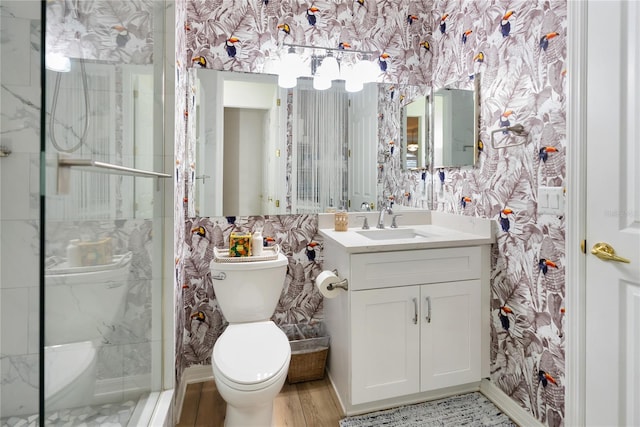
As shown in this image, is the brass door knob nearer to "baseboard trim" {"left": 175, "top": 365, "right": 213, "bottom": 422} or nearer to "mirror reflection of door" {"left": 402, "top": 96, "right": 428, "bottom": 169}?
"mirror reflection of door" {"left": 402, "top": 96, "right": 428, "bottom": 169}

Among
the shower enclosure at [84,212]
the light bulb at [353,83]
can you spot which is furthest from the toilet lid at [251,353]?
the light bulb at [353,83]

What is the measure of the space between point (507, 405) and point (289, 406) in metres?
1.11

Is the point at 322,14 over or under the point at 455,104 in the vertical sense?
over

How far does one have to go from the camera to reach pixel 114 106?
3.34ft

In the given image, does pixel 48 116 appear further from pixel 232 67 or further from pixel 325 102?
pixel 325 102

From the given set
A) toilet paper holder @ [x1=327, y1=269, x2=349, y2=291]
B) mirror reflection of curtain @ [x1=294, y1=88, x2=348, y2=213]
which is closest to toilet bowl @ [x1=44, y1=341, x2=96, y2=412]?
toilet paper holder @ [x1=327, y1=269, x2=349, y2=291]

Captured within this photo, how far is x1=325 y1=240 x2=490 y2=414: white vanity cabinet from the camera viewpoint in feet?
5.28

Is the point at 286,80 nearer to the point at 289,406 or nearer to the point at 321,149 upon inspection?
the point at 321,149

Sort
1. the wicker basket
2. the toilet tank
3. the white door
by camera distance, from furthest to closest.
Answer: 1. the wicker basket
2. the toilet tank
3. the white door

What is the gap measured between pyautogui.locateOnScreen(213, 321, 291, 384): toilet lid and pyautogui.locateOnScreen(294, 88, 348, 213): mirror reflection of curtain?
81 cm

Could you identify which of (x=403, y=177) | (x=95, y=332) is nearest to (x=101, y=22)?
(x=95, y=332)

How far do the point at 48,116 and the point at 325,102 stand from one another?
1.66m

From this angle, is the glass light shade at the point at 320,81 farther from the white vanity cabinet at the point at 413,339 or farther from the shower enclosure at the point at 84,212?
the white vanity cabinet at the point at 413,339

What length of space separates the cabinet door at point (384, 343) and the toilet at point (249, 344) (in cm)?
37
